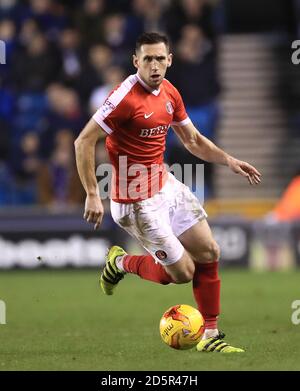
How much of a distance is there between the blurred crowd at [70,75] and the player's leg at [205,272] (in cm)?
704

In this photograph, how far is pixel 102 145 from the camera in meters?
15.1

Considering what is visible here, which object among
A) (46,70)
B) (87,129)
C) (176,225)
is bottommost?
(176,225)

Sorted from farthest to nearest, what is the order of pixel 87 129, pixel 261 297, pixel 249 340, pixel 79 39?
1. pixel 79 39
2. pixel 261 297
3. pixel 249 340
4. pixel 87 129

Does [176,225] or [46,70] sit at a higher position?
[46,70]

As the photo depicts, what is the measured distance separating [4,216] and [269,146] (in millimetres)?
4786

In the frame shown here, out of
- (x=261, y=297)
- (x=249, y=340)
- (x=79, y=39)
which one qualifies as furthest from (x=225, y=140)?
(x=249, y=340)

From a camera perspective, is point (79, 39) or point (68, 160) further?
point (79, 39)

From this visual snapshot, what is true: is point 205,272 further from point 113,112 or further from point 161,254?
point 113,112

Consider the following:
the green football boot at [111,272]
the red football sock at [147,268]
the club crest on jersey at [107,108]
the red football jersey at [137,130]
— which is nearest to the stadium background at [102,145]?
the green football boot at [111,272]

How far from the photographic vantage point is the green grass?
23.5ft

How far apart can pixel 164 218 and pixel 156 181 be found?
29 cm

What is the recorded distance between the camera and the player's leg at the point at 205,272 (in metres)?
7.85

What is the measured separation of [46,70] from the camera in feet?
54.7

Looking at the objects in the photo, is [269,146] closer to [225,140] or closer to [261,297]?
[225,140]
